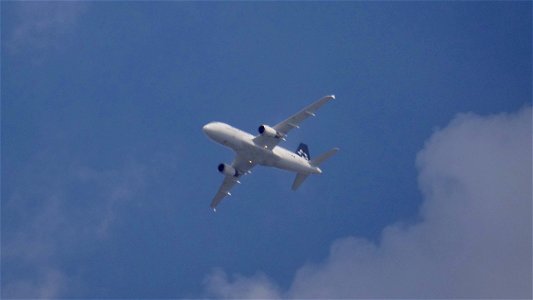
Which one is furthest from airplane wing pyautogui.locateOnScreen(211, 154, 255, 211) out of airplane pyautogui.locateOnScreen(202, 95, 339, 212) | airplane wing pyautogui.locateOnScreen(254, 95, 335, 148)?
airplane wing pyautogui.locateOnScreen(254, 95, 335, 148)

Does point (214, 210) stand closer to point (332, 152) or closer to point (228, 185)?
point (228, 185)

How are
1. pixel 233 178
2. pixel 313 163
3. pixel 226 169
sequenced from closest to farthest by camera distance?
pixel 313 163 → pixel 226 169 → pixel 233 178

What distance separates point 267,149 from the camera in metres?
103

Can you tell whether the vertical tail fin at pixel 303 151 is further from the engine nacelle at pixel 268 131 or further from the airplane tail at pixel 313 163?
the engine nacelle at pixel 268 131

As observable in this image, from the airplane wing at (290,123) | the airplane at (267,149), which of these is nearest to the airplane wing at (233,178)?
the airplane at (267,149)

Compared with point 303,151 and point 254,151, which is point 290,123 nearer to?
point 254,151

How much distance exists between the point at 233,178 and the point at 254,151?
843 cm

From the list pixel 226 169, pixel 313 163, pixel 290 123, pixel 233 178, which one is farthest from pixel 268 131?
pixel 233 178

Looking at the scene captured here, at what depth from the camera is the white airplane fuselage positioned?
99.6 metres

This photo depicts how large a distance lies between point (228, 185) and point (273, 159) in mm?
9017

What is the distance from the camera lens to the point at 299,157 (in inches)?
4171

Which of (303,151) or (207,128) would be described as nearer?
(207,128)

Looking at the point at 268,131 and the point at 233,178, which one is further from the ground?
the point at 233,178

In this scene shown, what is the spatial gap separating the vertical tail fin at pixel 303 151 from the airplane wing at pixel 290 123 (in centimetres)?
556
